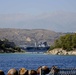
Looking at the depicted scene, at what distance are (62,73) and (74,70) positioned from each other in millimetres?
2248

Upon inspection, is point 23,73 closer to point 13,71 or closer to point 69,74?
point 13,71

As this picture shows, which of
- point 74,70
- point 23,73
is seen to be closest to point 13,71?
point 23,73

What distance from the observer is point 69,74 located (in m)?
42.5

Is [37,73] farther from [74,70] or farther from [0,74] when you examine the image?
[74,70]

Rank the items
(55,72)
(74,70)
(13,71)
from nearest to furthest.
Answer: (55,72), (74,70), (13,71)

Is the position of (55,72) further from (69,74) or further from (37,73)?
(37,73)

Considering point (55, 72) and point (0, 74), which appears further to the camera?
point (0, 74)

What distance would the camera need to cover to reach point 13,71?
171 ft

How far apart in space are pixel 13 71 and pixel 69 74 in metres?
11.4

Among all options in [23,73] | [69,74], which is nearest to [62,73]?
[69,74]

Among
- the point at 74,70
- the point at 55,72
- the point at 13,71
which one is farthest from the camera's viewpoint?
the point at 13,71

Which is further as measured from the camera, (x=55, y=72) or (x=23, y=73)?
(x=23, y=73)

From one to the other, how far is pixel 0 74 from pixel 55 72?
557 inches

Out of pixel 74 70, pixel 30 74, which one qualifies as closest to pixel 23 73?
pixel 30 74
